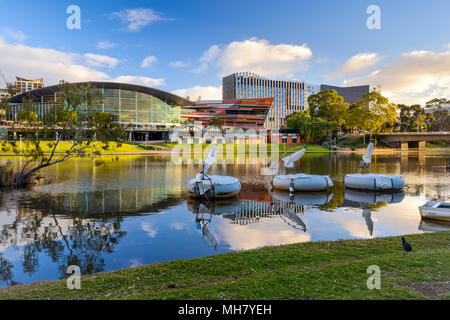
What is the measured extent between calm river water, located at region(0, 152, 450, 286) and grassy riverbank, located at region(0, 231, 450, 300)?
199 centimetres

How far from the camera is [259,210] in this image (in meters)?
18.3

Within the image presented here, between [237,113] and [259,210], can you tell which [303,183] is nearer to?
[259,210]

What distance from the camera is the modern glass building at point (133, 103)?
125 m

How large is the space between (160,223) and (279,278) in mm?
9521

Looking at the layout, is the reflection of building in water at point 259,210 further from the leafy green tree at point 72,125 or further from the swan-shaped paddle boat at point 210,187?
the leafy green tree at point 72,125

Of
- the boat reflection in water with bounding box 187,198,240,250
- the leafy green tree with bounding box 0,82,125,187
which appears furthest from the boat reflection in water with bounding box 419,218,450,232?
the leafy green tree with bounding box 0,82,125,187

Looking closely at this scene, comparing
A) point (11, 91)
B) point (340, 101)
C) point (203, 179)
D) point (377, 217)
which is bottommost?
point (377, 217)

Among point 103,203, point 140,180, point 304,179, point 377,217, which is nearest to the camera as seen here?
point 377,217

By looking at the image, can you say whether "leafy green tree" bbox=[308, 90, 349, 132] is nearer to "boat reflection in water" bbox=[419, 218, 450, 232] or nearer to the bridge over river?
the bridge over river

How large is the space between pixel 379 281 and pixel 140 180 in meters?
27.5

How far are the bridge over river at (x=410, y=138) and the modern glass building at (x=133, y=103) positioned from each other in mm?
90541
